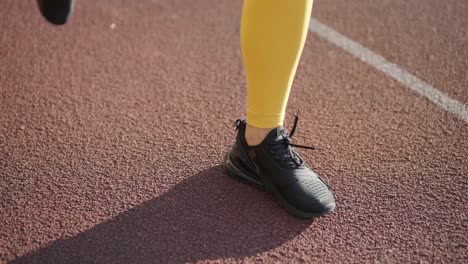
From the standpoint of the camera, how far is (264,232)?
176cm

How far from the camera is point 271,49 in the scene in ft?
5.65

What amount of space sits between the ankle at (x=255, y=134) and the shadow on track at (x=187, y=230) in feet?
0.57

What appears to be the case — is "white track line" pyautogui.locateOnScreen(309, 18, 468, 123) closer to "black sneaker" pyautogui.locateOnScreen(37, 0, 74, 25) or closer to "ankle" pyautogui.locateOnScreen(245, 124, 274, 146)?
"ankle" pyautogui.locateOnScreen(245, 124, 274, 146)

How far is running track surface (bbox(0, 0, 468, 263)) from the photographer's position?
1729 mm

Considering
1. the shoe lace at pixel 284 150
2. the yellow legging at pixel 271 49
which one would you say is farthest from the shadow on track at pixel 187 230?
the yellow legging at pixel 271 49

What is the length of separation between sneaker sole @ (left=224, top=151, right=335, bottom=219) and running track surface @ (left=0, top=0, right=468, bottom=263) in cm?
3

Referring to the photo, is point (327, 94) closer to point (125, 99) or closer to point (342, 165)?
point (342, 165)

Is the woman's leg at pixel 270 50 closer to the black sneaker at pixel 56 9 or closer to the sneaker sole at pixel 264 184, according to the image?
the sneaker sole at pixel 264 184

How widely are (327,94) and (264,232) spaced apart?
0.97 metres

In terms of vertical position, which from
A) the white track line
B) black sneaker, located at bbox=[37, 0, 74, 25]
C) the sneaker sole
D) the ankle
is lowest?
the sneaker sole

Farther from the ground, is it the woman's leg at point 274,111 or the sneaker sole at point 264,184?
the woman's leg at point 274,111

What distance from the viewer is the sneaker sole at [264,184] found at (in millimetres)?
1805

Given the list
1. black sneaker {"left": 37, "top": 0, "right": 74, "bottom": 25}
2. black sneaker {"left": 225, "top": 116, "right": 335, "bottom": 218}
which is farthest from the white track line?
black sneaker {"left": 37, "top": 0, "right": 74, "bottom": 25}

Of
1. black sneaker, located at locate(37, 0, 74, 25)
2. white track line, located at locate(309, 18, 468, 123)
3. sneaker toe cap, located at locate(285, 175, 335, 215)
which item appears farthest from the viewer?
white track line, located at locate(309, 18, 468, 123)
